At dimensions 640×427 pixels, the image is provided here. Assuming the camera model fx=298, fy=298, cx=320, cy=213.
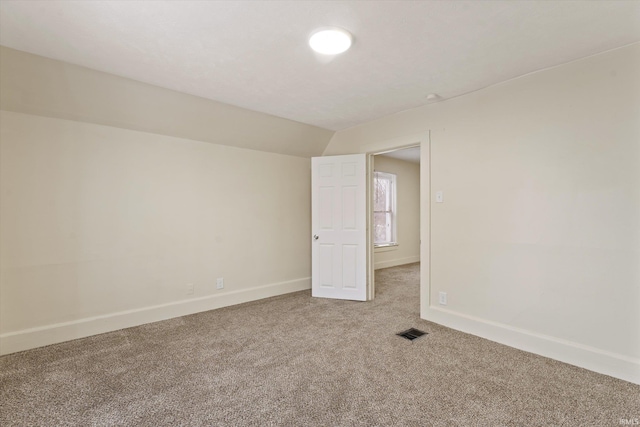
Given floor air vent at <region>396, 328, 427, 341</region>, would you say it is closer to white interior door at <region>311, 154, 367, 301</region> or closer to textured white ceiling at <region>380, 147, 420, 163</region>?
white interior door at <region>311, 154, 367, 301</region>

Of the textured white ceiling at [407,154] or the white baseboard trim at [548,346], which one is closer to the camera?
the white baseboard trim at [548,346]

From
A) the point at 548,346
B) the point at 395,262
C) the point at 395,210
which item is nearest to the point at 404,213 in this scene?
the point at 395,210

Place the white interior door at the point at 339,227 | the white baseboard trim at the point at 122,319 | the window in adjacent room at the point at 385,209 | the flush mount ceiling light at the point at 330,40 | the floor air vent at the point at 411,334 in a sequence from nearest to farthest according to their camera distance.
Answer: the flush mount ceiling light at the point at 330,40 < the white baseboard trim at the point at 122,319 < the floor air vent at the point at 411,334 < the white interior door at the point at 339,227 < the window in adjacent room at the point at 385,209

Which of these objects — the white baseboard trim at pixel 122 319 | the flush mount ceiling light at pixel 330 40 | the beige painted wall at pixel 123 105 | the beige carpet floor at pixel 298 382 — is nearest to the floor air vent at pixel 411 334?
the beige carpet floor at pixel 298 382

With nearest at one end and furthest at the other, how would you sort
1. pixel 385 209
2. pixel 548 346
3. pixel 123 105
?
pixel 548 346, pixel 123 105, pixel 385 209

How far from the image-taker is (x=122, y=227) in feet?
10.8

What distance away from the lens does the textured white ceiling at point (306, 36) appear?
1.81 meters

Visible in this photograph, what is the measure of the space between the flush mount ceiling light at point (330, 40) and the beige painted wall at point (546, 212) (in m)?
1.68

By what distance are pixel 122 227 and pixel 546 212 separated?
4.21 metres

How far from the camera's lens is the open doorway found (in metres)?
6.61

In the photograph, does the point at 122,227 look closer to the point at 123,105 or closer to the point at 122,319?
the point at 122,319

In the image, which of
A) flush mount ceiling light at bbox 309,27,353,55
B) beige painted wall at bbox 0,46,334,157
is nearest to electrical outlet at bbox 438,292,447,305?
flush mount ceiling light at bbox 309,27,353,55

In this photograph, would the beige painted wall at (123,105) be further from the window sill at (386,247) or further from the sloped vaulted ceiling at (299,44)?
the window sill at (386,247)

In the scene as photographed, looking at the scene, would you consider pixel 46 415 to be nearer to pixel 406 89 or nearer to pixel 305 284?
pixel 305 284
